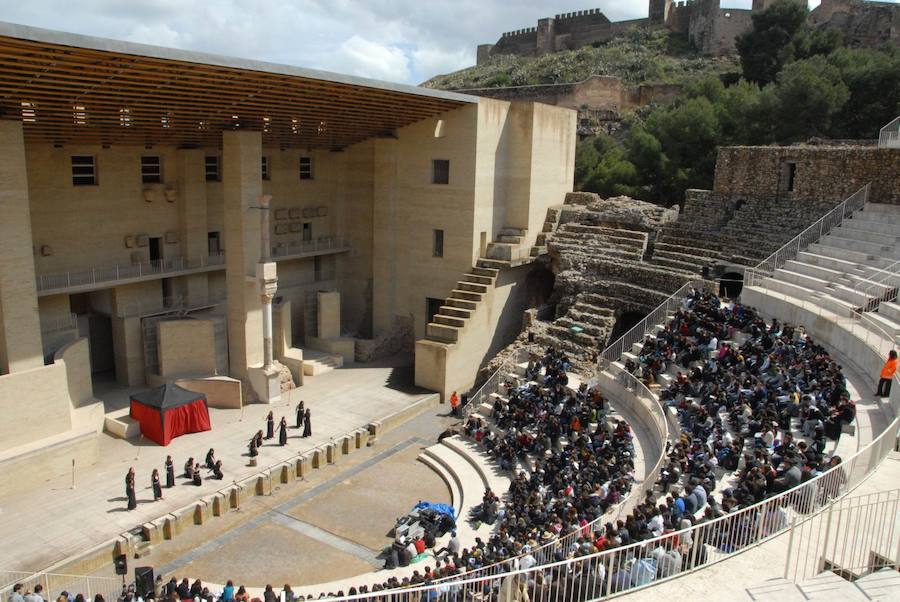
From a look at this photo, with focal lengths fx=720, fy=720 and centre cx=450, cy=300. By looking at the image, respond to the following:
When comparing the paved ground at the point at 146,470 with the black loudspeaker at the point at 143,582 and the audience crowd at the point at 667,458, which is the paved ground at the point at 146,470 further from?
the audience crowd at the point at 667,458

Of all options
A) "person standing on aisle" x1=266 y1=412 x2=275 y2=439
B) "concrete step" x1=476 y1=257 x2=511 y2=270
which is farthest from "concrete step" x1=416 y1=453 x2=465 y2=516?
"concrete step" x1=476 y1=257 x2=511 y2=270

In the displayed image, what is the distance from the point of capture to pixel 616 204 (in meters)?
29.3

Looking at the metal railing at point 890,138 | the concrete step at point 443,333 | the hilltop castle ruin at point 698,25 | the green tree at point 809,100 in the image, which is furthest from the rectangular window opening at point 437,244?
the hilltop castle ruin at point 698,25

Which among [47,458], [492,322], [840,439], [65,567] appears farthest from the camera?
[492,322]

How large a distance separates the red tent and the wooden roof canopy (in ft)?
25.8

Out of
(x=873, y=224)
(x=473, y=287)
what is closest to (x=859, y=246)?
(x=873, y=224)

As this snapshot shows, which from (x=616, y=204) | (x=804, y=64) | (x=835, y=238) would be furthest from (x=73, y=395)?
(x=804, y=64)

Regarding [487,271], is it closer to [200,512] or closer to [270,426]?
[270,426]

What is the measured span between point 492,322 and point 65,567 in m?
16.4

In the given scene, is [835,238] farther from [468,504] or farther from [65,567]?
[65,567]

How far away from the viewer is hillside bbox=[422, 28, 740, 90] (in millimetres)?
54844

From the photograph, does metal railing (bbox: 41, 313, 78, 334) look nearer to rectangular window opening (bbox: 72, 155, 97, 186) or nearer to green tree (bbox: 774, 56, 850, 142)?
rectangular window opening (bbox: 72, 155, 97, 186)

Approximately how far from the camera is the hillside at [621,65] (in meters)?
54.8

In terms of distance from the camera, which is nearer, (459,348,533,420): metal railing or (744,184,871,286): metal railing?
(744,184,871,286): metal railing
